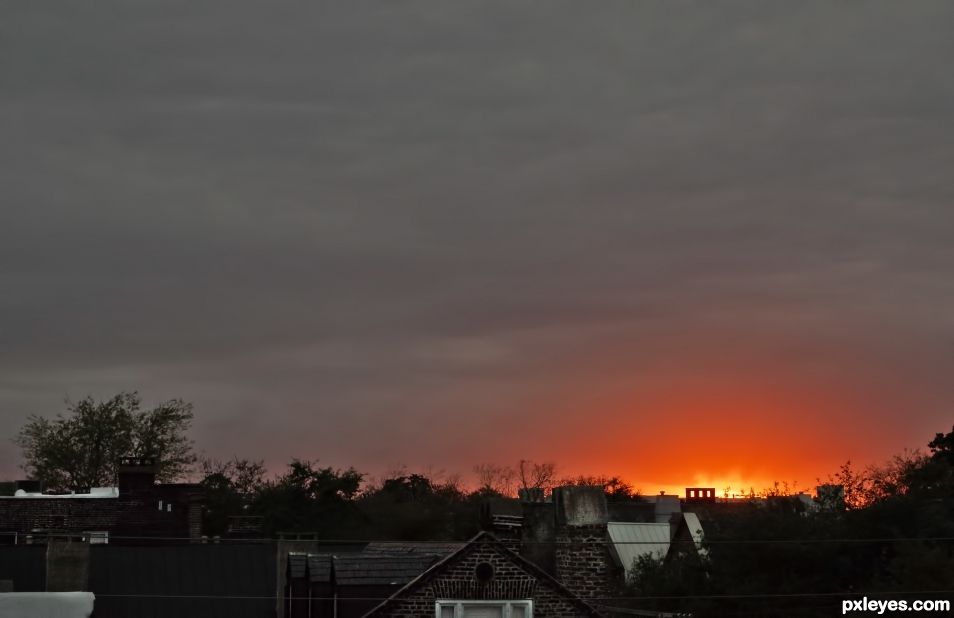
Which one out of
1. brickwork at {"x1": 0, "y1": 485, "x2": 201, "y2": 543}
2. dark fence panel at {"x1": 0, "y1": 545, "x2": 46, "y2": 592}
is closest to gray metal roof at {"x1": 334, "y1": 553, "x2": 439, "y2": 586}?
dark fence panel at {"x1": 0, "y1": 545, "x2": 46, "y2": 592}

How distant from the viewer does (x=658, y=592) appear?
5416cm

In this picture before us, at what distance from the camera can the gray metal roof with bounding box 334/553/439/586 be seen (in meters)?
47.1

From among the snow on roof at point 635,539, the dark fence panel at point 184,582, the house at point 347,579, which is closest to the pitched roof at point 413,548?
the house at point 347,579

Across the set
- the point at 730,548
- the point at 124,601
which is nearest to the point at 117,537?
the point at 124,601

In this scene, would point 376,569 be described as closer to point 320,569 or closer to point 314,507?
point 320,569

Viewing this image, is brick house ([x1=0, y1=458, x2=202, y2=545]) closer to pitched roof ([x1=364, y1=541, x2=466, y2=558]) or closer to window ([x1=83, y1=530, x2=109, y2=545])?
window ([x1=83, y1=530, x2=109, y2=545])

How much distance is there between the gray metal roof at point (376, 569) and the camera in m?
47.1

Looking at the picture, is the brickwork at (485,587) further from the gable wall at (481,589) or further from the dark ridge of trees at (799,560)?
the dark ridge of trees at (799,560)

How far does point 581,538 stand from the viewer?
51375mm

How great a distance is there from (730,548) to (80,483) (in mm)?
93143

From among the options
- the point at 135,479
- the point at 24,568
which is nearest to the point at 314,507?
the point at 135,479

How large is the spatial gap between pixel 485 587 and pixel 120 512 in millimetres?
47636

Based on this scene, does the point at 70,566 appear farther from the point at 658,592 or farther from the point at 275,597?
the point at 658,592

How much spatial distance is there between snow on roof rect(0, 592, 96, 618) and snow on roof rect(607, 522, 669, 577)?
1034 inches
